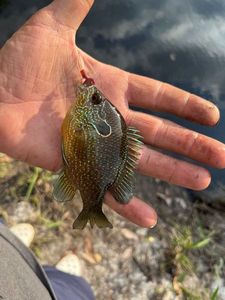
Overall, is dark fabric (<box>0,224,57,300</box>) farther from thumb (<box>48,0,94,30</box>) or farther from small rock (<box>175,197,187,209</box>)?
small rock (<box>175,197,187,209</box>)

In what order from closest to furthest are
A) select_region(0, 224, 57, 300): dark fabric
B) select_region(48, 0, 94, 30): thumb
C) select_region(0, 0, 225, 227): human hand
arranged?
select_region(0, 224, 57, 300): dark fabric → select_region(0, 0, 225, 227): human hand → select_region(48, 0, 94, 30): thumb

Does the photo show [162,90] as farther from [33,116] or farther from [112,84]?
[33,116]

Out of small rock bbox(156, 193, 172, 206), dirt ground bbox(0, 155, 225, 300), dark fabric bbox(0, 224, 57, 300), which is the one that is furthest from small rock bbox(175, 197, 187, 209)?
dark fabric bbox(0, 224, 57, 300)

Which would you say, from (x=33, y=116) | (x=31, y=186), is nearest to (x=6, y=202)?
(x=31, y=186)

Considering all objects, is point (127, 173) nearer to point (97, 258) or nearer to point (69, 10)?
point (69, 10)

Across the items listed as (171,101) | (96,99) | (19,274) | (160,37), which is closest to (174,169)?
(171,101)

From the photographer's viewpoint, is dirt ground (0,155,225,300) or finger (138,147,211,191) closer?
finger (138,147,211,191)

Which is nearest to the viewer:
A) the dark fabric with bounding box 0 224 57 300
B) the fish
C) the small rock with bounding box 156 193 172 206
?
the dark fabric with bounding box 0 224 57 300
